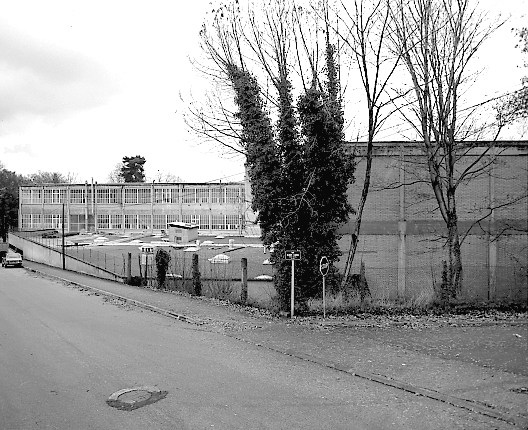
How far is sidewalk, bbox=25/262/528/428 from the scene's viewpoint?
25.5 ft

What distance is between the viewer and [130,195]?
82.9 m

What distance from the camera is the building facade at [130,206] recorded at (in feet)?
262

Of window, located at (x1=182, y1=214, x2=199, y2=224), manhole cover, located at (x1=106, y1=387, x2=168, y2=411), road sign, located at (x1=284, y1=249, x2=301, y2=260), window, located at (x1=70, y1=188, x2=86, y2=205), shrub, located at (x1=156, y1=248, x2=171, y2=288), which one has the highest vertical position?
window, located at (x1=70, y1=188, x2=86, y2=205)

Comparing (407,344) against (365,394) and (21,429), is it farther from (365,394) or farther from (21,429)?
(21,429)

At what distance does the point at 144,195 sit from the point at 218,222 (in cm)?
1251

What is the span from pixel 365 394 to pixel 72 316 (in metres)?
11.5

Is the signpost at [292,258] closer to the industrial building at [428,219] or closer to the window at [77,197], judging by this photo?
the industrial building at [428,219]

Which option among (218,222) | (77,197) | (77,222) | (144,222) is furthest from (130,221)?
(218,222)

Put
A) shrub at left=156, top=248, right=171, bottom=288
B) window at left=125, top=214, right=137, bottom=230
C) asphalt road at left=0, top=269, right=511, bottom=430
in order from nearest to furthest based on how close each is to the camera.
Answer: asphalt road at left=0, top=269, right=511, bottom=430 < shrub at left=156, top=248, right=171, bottom=288 < window at left=125, top=214, right=137, bottom=230

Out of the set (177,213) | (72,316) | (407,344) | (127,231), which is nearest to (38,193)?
(127,231)

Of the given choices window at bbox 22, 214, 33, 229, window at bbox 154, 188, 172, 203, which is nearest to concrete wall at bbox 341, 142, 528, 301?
window at bbox 154, 188, 172, 203

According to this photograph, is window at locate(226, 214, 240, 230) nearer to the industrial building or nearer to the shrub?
the shrub

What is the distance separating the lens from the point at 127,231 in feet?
270

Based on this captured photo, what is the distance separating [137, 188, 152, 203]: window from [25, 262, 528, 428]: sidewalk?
220 feet
